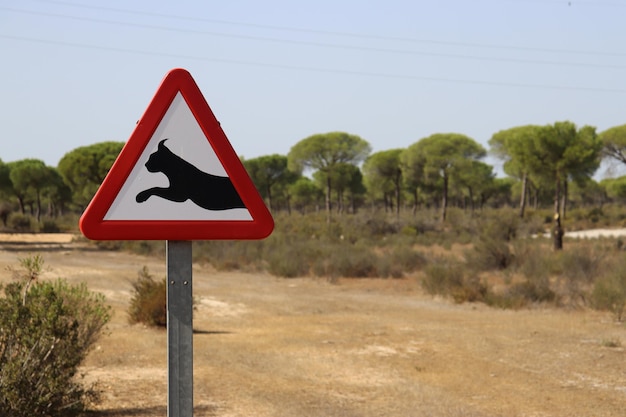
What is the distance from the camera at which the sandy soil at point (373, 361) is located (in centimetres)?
759

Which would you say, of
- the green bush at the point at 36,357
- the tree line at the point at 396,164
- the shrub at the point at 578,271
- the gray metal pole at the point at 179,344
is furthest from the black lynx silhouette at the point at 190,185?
the tree line at the point at 396,164

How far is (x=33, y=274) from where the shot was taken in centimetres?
665

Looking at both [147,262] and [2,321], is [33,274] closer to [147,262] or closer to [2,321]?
[2,321]

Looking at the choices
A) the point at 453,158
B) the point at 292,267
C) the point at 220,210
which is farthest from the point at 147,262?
the point at 453,158

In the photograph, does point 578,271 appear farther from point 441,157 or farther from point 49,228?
point 49,228

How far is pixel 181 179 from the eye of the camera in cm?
307

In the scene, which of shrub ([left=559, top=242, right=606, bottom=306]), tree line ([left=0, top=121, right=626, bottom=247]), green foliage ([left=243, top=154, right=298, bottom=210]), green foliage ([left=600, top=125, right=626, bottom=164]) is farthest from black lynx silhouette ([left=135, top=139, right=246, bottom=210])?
green foliage ([left=243, top=154, right=298, bottom=210])

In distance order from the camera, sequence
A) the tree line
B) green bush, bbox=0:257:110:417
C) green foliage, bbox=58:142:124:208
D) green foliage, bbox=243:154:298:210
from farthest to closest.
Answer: green foliage, bbox=243:154:298:210 < green foliage, bbox=58:142:124:208 < the tree line < green bush, bbox=0:257:110:417

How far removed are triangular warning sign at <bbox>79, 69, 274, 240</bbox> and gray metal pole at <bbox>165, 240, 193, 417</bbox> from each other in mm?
195

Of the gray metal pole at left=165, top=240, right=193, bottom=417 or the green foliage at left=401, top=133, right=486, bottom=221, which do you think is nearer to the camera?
the gray metal pole at left=165, top=240, right=193, bottom=417

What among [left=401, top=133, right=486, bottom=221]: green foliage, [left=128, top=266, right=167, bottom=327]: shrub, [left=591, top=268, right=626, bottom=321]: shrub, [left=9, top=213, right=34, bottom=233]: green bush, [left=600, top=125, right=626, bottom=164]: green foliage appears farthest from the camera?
[left=401, top=133, right=486, bottom=221]: green foliage

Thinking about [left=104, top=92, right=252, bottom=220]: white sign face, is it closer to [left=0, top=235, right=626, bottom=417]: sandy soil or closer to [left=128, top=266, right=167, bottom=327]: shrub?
[left=0, top=235, right=626, bottom=417]: sandy soil

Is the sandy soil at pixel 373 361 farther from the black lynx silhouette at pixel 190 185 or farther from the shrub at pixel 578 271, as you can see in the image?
the black lynx silhouette at pixel 190 185

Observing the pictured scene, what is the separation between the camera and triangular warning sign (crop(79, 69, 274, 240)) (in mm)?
3010
